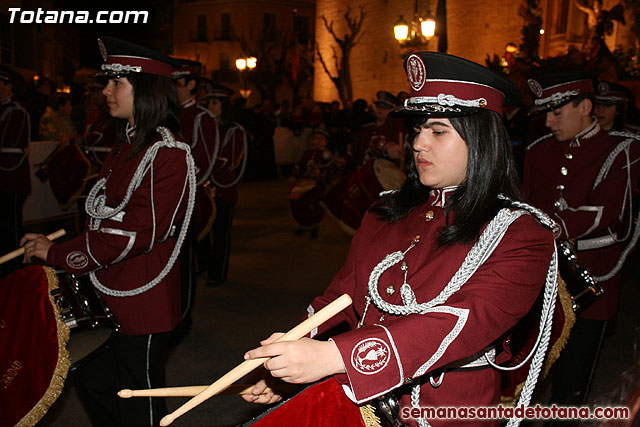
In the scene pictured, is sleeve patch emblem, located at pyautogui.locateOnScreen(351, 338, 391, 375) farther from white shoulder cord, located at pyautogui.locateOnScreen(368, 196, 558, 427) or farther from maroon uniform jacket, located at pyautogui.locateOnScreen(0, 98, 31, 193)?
maroon uniform jacket, located at pyautogui.locateOnScreen(0, 98, 31, 193)

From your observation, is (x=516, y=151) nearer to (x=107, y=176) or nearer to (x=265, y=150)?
(x=107, y=176)

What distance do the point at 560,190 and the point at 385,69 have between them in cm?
2704

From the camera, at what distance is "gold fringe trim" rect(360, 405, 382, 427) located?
5.38 feet

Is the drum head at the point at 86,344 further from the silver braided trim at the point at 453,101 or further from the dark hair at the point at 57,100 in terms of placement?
the dark hair at the point at 57,100

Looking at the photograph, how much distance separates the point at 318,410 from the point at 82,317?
1.32 meters

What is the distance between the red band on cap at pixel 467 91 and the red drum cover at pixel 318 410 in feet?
3.00

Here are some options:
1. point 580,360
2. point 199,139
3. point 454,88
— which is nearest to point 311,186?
point 199,139

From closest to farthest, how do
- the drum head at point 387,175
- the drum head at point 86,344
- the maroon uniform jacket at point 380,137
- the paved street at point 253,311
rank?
the drum head at point 86,344
the paved street at point 253,311
the drum head at point 387,175
the maroon uniform jacket at point 380,137

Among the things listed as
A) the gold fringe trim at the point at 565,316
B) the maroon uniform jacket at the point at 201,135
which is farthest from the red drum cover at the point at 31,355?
the maroon uniform jacket at the point at 201,135

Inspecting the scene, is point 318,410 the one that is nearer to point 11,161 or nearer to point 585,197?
point 585,197

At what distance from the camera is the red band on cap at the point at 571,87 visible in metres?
3.28

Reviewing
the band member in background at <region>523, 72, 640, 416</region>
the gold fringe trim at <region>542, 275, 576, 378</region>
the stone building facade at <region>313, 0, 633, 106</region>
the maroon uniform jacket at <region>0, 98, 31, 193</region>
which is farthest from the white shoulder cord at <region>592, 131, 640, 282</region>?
the stone building facade at <region>313, 0, 633, 106</region>

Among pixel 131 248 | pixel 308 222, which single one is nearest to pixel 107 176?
pixel 131 248

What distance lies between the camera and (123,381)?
9.17 ft
